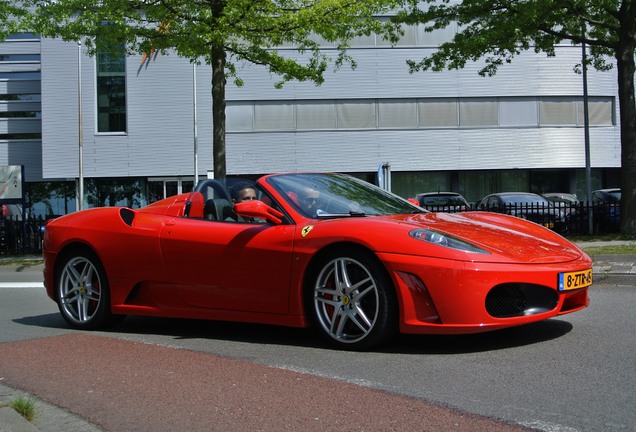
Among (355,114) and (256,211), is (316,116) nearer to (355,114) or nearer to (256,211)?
(355,114)

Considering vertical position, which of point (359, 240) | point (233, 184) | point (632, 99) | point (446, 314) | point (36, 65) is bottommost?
point (446, 314)

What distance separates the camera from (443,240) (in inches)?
190

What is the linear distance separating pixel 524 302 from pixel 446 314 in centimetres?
54

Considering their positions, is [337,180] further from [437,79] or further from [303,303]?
[437,79]

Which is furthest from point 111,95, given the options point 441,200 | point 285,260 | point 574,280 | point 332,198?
point 574,280

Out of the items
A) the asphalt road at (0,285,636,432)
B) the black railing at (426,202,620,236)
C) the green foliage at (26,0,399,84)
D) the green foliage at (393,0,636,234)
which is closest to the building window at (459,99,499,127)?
the green foliage at (393,0,636,234)


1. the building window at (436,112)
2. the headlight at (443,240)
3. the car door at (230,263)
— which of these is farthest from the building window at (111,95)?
the headlight at (443,240)

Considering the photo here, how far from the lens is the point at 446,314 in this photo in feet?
15.4

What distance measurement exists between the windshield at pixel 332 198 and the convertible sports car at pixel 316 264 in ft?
0.05

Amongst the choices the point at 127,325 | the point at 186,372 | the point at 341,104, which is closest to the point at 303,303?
the point at 186,372

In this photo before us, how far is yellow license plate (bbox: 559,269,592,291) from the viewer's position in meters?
4.84

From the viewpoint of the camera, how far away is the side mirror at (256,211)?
528 cm

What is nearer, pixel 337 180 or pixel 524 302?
pixel 524 302

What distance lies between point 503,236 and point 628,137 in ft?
43.3
